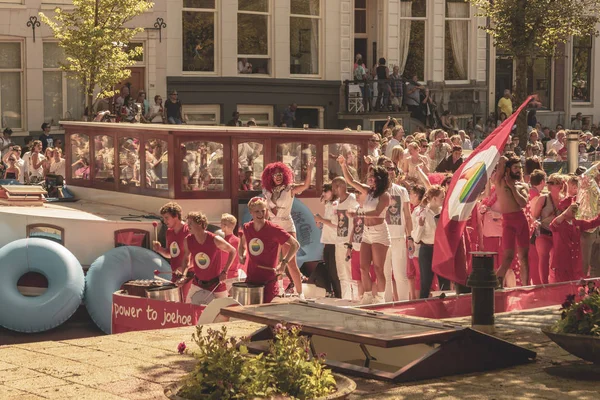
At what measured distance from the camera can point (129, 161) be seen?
62.0 feet

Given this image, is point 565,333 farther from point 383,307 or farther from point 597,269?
point 597,269

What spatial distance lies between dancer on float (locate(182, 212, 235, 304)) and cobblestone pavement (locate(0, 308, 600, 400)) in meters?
3.31

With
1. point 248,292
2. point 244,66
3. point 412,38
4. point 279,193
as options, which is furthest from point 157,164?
point 412,38

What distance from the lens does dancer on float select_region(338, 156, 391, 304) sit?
1475 centimetres

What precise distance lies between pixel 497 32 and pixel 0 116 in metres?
12.2

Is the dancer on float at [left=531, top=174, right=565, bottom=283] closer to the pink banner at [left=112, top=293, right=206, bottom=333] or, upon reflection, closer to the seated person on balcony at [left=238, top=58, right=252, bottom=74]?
the pink banner at [left=112, top=293, right=206, bottom=333]

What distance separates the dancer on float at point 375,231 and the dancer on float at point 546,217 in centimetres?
201

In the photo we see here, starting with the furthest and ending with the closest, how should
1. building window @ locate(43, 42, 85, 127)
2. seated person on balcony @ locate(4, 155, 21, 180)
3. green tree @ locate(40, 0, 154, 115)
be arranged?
building window @ locate(43, 42, 85, 127) < green tree @ locate(40, 0, 154, 115) < seated person on balcony @ locate(4, 155, 21, 180)

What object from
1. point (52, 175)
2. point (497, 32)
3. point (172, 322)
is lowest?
point (172, 322)

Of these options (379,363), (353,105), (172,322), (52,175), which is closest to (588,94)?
(353,105)

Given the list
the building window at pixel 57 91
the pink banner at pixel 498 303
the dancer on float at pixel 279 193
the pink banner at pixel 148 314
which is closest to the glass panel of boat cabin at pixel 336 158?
the dancer on float at pixel 279 193

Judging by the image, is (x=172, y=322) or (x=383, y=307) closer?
(x=383, y=307)

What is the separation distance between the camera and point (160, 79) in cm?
3253

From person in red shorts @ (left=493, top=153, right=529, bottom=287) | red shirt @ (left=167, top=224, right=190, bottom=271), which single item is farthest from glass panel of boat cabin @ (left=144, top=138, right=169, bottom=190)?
person in red shorts @ (left=493, top=153, right=529, bottom=287)
